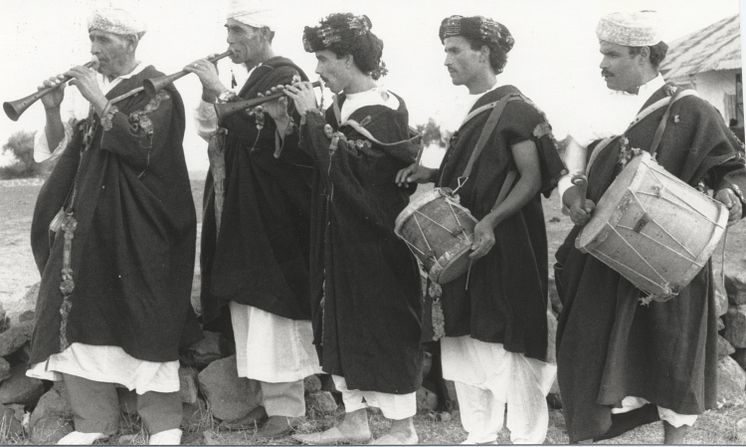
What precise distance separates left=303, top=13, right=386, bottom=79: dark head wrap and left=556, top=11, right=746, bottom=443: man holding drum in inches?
44.3

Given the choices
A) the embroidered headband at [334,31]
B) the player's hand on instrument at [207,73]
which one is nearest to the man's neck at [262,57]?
the player's hand on instrument at [207,73]

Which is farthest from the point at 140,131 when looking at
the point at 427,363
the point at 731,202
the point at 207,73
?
the point at 731,202

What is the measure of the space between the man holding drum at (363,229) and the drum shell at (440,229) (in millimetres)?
447

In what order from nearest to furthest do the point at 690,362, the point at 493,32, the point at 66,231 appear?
the point at 690,362 < the point at 493,32 < the point at 66,231

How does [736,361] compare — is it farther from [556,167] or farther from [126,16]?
[126,16]

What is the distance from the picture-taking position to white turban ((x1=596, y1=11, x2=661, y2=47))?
13.4ft

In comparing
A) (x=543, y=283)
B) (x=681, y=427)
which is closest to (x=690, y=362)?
(x=681, y=427)

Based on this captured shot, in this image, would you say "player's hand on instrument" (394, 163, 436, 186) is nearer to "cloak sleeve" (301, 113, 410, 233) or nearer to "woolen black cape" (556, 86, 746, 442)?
"cloak sleeve" (301, 113, 410, 233)

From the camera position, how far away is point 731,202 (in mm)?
3900

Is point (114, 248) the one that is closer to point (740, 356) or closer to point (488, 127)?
point (488, 127)

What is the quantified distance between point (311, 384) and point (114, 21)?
7.38ft

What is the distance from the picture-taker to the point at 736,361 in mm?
5504

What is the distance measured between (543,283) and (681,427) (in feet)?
2.91

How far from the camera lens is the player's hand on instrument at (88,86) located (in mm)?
4578
